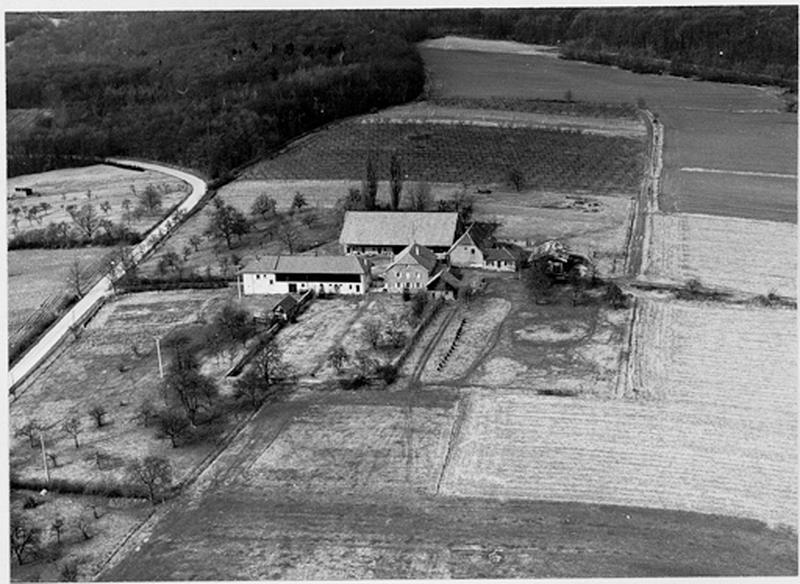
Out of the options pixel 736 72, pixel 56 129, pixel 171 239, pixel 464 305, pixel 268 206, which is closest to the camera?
pixel 464 305

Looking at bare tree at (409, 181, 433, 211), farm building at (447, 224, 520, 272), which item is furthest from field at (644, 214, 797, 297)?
bare tree at (409, 181, 433, 211)

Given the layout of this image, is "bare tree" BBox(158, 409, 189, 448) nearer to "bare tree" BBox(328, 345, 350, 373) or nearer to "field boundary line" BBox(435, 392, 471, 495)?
"bare tree" BBox(328, 345, 350, 373)

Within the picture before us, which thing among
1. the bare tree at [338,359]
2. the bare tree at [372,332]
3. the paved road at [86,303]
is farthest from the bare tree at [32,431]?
the bare tree at [372,332]

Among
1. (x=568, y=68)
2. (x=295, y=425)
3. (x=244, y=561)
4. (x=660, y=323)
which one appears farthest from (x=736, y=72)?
(x=244, y=561)

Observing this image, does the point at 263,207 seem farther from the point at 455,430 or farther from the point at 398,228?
the point at 455,430

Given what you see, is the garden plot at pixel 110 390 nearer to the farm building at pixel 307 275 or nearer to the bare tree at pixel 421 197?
the farm building at pixel 307 275

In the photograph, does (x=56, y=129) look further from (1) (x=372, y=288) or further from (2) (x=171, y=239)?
(1) (x=372, y=288)
